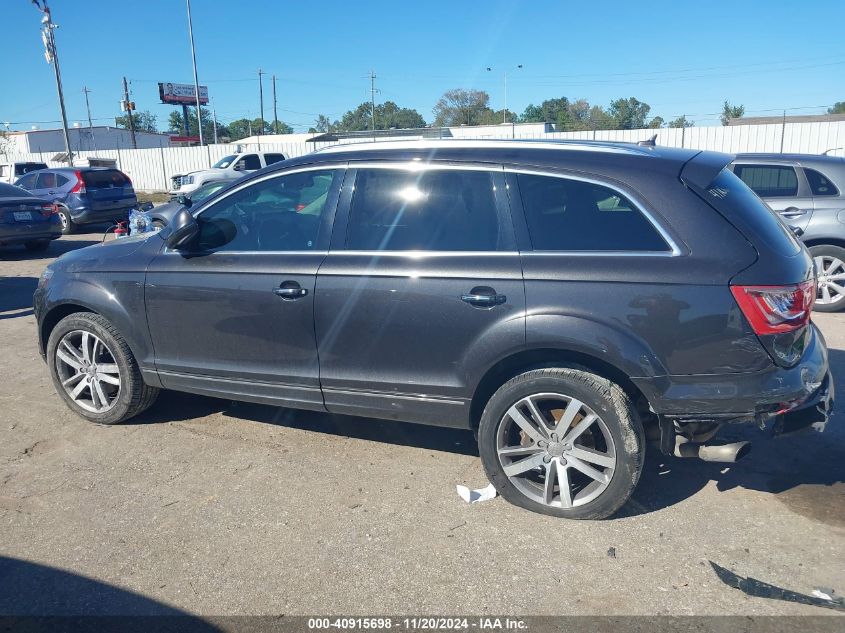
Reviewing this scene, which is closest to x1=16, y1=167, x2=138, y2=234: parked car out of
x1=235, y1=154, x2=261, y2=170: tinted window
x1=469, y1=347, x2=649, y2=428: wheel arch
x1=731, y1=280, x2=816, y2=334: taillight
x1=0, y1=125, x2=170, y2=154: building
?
x1=235, y1=154, x2=261, y2=170: tinted window

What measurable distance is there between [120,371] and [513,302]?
2886mm

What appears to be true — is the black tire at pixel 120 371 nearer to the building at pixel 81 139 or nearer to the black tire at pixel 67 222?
the black tire at pixel 67 222

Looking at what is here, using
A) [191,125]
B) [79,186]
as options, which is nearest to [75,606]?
[79,186]

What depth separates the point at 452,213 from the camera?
375 centimetres

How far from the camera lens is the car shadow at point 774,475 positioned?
3648 millimetres

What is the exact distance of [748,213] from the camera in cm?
336

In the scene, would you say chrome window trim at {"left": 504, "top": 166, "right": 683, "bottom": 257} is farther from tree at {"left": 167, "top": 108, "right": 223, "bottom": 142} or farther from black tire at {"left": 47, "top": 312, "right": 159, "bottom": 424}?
tree at {"left": 167, "top": 108, "right": 223, "bottom": 142}

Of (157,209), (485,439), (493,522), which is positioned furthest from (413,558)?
(157,209)

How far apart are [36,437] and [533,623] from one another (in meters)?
3.70

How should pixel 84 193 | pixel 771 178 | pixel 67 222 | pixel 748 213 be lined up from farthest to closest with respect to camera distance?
pixel 67 222
pixel 84 193
pixel 771 178
pixel 748 213

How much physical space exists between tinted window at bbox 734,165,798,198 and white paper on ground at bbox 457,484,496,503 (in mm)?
5988

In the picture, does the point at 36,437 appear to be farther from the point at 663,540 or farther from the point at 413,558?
the point at 663,540

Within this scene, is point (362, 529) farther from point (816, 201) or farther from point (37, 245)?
point (37, 245)

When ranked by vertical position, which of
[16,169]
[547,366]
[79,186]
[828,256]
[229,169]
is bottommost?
A: [828,256]
